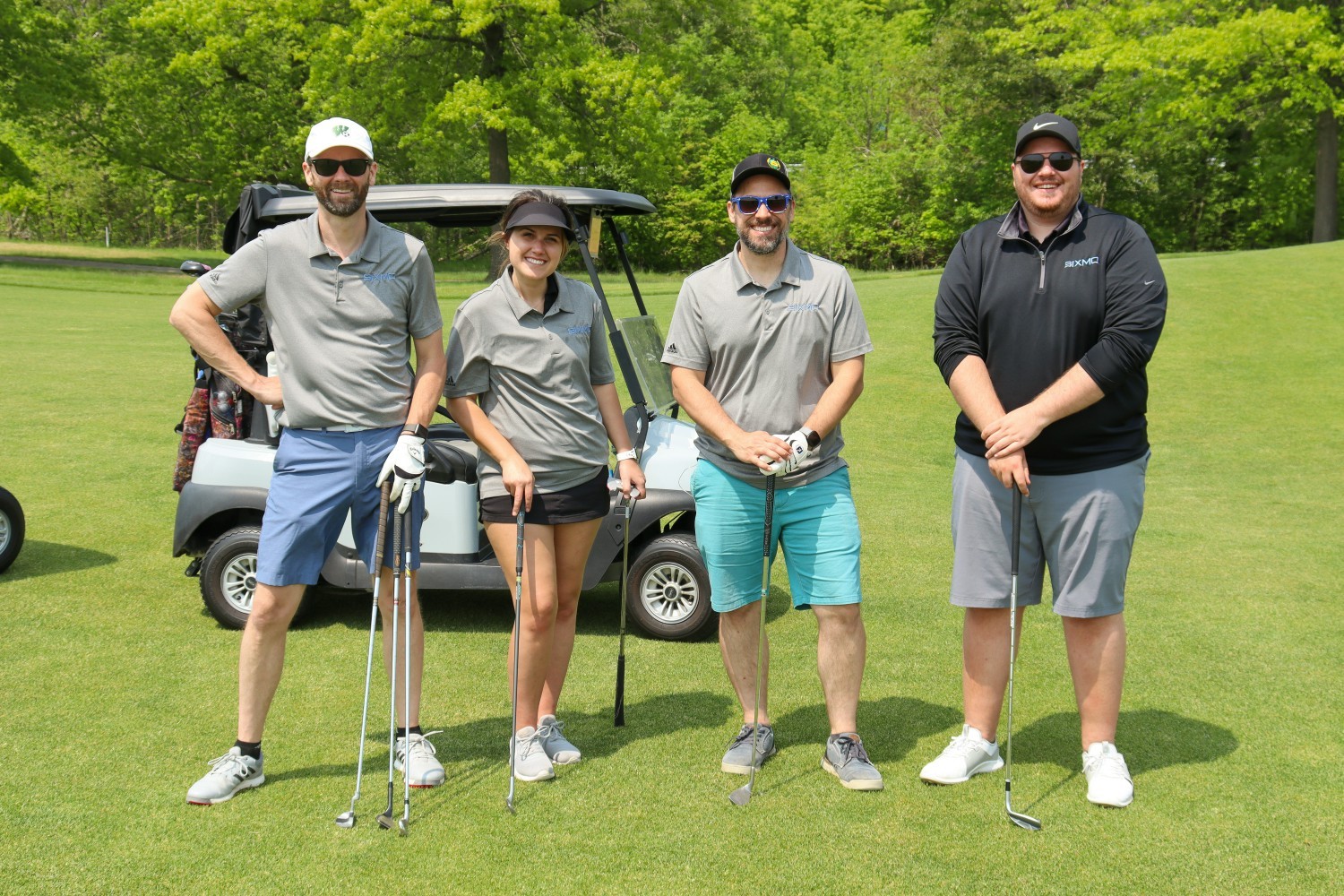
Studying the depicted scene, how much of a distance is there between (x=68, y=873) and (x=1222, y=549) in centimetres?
624

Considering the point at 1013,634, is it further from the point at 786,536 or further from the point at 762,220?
the point at 762,220

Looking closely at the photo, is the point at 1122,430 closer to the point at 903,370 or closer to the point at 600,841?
the point at 600,841

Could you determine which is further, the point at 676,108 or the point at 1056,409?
the point at 676,108

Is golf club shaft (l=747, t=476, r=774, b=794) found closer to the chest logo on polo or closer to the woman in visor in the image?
the woman in visor

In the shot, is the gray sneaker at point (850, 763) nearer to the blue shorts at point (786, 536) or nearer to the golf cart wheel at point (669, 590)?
the blue shorts at point (786, 536)

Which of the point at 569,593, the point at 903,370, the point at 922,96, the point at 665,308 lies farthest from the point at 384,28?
the point at 569,593

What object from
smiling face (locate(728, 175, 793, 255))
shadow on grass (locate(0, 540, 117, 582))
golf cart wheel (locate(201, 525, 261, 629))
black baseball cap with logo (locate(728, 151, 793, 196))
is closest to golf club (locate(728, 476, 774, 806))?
smiling face (locate(728, 175, 793, 255))

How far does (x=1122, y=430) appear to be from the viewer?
3785mm

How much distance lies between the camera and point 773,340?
389 centimetres

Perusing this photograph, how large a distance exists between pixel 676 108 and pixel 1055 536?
1743 inches

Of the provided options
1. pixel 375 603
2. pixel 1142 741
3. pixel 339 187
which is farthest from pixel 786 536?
pixel 339 187

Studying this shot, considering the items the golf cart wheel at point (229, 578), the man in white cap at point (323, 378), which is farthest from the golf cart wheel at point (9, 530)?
the man in white cap at point (323, 378)

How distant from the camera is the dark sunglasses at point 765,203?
386 cm

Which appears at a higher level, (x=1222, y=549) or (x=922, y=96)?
(x=922, y=96)
